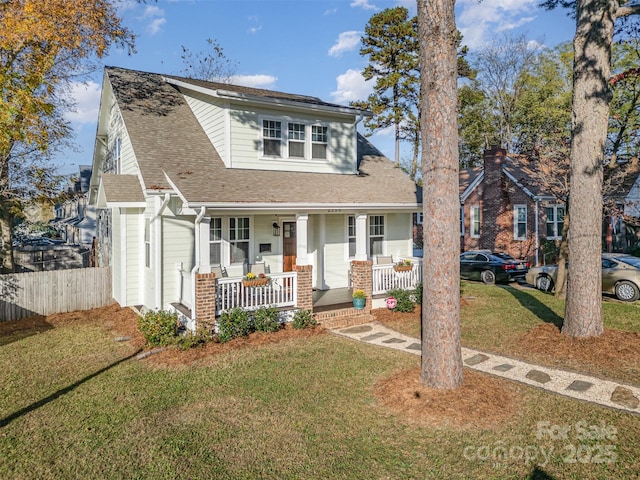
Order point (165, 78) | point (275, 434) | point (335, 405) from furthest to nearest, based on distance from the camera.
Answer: point (165, 78)
point (335, 405)
point (275, 434)

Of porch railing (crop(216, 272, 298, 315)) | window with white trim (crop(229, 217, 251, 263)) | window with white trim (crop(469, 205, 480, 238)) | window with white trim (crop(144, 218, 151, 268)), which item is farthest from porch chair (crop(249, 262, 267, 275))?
window with white trim (crop(469, 205, 480, 238))

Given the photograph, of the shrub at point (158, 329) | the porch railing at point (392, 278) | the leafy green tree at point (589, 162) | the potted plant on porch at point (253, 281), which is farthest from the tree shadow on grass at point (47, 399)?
the leafy green tree at point (589, 162)

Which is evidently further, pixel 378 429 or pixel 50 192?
pixel 50 192

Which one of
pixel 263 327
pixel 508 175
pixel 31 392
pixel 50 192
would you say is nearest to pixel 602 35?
pixel 263 327

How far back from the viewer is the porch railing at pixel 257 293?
9984mm

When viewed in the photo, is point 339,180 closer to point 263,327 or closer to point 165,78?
point 263,327

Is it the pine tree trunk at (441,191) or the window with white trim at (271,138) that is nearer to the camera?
the pine tree trunk at (441,191)

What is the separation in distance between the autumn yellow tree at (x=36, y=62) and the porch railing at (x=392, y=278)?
11174 mm

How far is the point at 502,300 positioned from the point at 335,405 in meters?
9.02

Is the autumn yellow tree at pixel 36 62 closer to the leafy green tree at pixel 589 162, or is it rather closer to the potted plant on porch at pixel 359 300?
the potted plant on porch at pixel 359 300

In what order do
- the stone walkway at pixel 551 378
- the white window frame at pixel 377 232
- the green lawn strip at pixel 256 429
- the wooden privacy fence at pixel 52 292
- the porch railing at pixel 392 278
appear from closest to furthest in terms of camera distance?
the green lawn strip at pixel 256 429 < the stone walkway at pixel 551 378 < the wooden privacy fence at pixel 52 292 < the porch railing at pixel 392 278 < the white window frame at pixel 377 232

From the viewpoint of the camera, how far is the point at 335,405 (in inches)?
247

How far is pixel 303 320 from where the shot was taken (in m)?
10.5

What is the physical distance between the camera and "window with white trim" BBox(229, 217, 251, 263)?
12.0 meters
